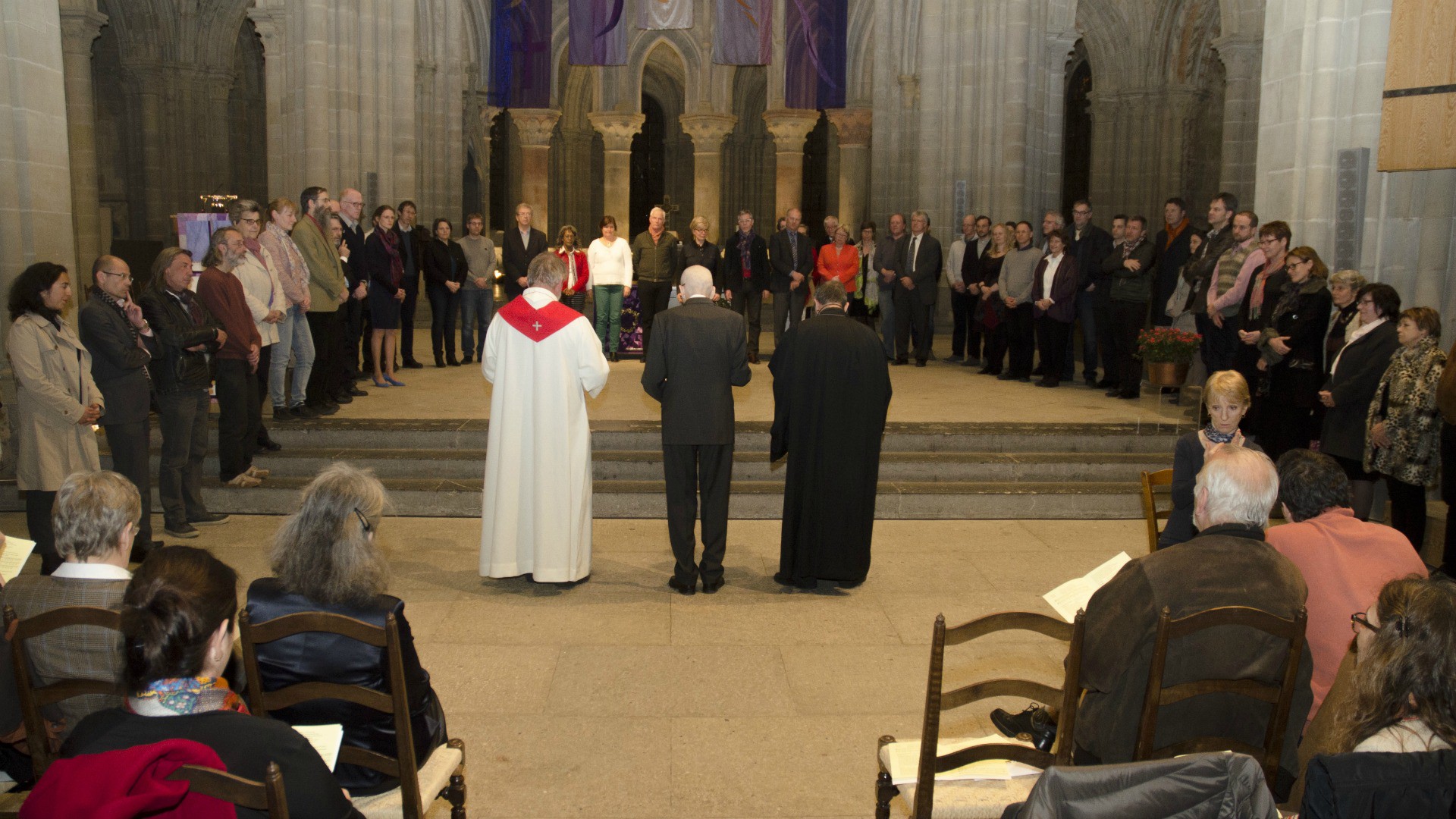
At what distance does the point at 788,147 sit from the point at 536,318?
16488 millimetres

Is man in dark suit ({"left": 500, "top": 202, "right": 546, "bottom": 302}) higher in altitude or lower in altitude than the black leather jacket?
higher

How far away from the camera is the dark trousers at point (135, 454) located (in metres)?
6.18

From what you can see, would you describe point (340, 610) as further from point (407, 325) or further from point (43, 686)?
point (407, 325)

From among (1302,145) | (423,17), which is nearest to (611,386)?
(1302,145)

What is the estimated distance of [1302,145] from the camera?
7.52 m

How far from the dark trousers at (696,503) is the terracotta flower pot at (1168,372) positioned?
382 centimetres

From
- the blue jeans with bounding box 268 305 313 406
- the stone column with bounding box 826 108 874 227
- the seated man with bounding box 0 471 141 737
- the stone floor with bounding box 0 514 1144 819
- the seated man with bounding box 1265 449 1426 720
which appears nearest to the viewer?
the seated man with bounding box 0 471 141 737

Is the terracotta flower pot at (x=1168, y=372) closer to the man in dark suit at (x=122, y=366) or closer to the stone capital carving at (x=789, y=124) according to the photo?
the man in dark suit at (x=122, y=366)

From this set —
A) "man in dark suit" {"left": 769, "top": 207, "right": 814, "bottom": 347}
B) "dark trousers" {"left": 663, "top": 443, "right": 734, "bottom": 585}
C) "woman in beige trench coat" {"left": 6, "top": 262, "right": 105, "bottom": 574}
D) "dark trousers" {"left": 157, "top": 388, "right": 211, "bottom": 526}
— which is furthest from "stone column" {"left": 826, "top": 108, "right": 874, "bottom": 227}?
"woman in beige trench coat" {"left": 6, "top": 262, "right": 105, "bottom": 574}

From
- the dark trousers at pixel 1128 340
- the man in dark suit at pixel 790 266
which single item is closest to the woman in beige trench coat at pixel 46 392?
the man in dark suit at pixel 790 266

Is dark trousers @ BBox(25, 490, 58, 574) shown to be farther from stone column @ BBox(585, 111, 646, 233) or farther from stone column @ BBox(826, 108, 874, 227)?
stone column @ BBox(826, 108, 874, 227)

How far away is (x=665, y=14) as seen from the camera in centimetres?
1644

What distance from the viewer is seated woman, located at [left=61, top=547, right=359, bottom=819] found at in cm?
221

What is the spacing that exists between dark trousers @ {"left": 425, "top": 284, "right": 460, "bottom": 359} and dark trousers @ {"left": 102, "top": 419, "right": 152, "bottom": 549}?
5249 millimetres
